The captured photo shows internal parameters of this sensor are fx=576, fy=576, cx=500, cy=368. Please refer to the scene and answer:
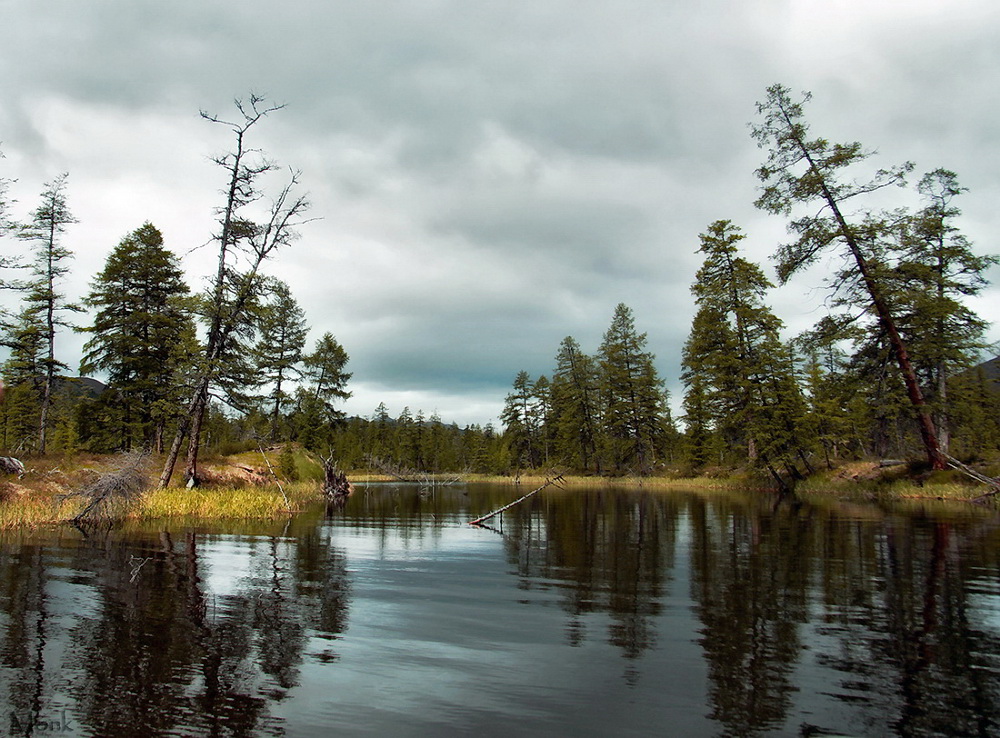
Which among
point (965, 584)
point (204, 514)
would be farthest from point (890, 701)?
point (204, 514)

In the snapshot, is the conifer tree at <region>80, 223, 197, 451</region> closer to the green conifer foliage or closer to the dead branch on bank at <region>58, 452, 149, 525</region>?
the dead branch on bank at <region>58, 452, 149, 525</region>

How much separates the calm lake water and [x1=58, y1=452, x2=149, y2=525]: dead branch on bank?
7.72 ft

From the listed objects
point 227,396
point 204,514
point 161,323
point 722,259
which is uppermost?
point 722,259

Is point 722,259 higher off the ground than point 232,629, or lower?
higher

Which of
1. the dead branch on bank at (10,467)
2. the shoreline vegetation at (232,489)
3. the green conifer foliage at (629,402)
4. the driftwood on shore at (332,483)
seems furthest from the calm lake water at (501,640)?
the green conifer foliage at (629,402)

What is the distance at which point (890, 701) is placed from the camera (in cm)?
452

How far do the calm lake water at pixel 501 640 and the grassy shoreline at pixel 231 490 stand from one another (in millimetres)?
3798

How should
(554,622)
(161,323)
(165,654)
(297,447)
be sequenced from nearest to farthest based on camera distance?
(165,654)
(554,622)
(161,323)
(297,447)

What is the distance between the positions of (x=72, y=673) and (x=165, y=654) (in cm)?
73

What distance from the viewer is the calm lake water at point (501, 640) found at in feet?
14.1

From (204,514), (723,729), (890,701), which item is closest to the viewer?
(723,729)

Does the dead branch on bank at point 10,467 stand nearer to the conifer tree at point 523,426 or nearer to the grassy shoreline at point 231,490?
the grassy shoreline at point 231,490

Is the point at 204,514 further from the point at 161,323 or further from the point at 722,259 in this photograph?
the point at 722,259

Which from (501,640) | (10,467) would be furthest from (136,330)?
(501,640)
